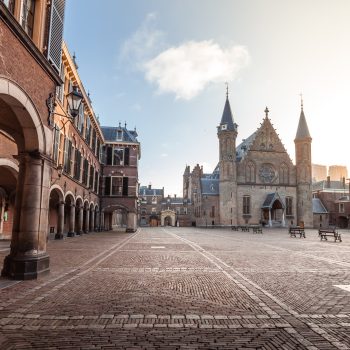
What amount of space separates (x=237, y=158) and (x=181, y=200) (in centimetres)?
4193

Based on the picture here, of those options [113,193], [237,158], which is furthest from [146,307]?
[237,158]

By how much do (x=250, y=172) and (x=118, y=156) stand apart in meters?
25.8

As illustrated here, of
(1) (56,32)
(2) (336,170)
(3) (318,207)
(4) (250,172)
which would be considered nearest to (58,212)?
(1) (56,32)

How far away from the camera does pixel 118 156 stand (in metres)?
36.7

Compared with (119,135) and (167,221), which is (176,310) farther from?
(167,221)

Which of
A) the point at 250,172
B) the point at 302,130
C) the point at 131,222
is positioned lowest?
the point at 131,222

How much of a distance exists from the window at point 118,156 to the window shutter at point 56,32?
27.1m

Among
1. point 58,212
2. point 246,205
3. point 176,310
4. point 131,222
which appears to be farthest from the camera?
point 246,205

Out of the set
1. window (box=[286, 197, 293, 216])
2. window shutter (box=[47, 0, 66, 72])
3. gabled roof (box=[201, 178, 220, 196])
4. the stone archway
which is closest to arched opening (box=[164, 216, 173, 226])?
the stone archway

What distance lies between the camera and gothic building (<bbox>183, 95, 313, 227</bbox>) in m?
51.7

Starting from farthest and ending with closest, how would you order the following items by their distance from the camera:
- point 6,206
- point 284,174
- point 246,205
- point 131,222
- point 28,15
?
point 284,174 < point 246,205 < point 131,222 < point 6,206 < point 28,15

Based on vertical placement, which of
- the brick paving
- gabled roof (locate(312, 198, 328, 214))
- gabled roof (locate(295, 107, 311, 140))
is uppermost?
gabled roof (locate(295, 107, 311, 140))

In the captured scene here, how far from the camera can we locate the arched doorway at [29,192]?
24.5 ft

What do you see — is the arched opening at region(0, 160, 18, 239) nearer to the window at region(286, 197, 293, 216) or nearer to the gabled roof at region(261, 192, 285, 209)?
the gabled roof at region(261, 192, 285, 209)
